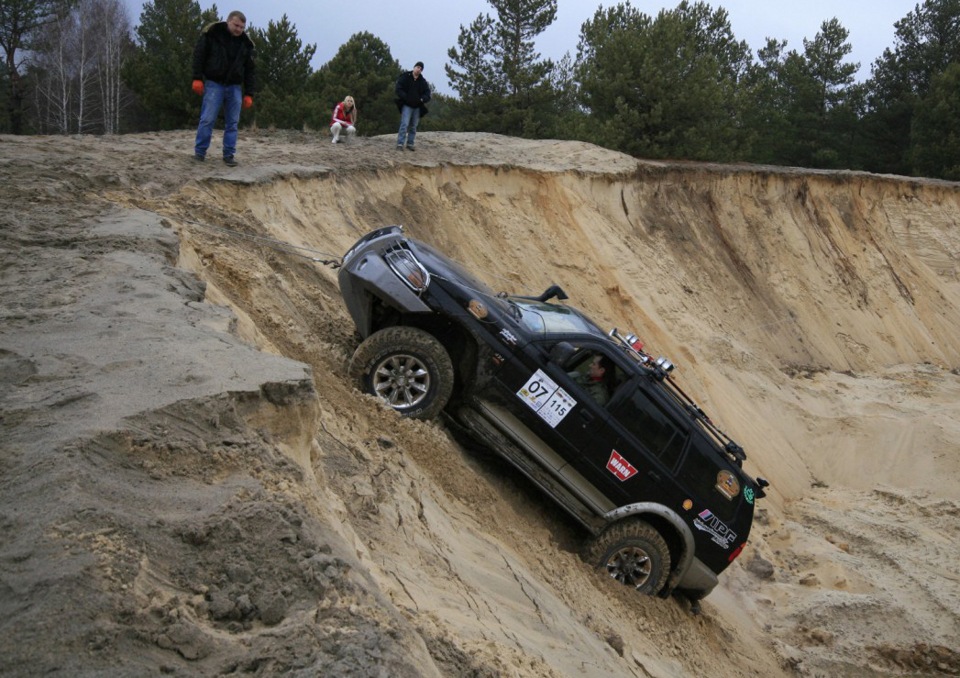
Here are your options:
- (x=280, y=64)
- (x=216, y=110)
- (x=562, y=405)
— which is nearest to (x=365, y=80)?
(x=280, y=64)

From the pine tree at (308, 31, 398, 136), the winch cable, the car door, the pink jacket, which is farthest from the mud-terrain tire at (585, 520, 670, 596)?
the pine tree at (308, 31, 398, 136)

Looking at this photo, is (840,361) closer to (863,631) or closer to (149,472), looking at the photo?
(863,631)

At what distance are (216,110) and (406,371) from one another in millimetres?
5366

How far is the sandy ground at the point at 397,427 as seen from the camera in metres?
3.40

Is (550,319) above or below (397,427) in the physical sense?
above

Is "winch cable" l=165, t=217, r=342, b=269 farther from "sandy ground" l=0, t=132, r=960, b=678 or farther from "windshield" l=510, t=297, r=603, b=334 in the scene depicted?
"windshield" l=510, t=297, r=603, b=334

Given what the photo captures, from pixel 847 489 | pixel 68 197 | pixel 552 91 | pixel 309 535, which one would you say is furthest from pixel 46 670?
pixel 552 91

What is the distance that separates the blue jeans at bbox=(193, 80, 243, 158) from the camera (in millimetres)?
11062

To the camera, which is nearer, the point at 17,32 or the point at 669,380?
the point at 669,380

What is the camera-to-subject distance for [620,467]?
7.82 m

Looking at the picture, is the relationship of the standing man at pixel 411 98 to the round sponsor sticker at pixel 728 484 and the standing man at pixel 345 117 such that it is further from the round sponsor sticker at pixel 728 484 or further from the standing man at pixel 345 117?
the round sponsor sticker at pixel 728 484

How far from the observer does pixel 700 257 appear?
1852 cm

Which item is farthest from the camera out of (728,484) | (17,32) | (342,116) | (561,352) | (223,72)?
(17,32)

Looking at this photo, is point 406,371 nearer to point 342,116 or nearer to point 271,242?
point 271,242
